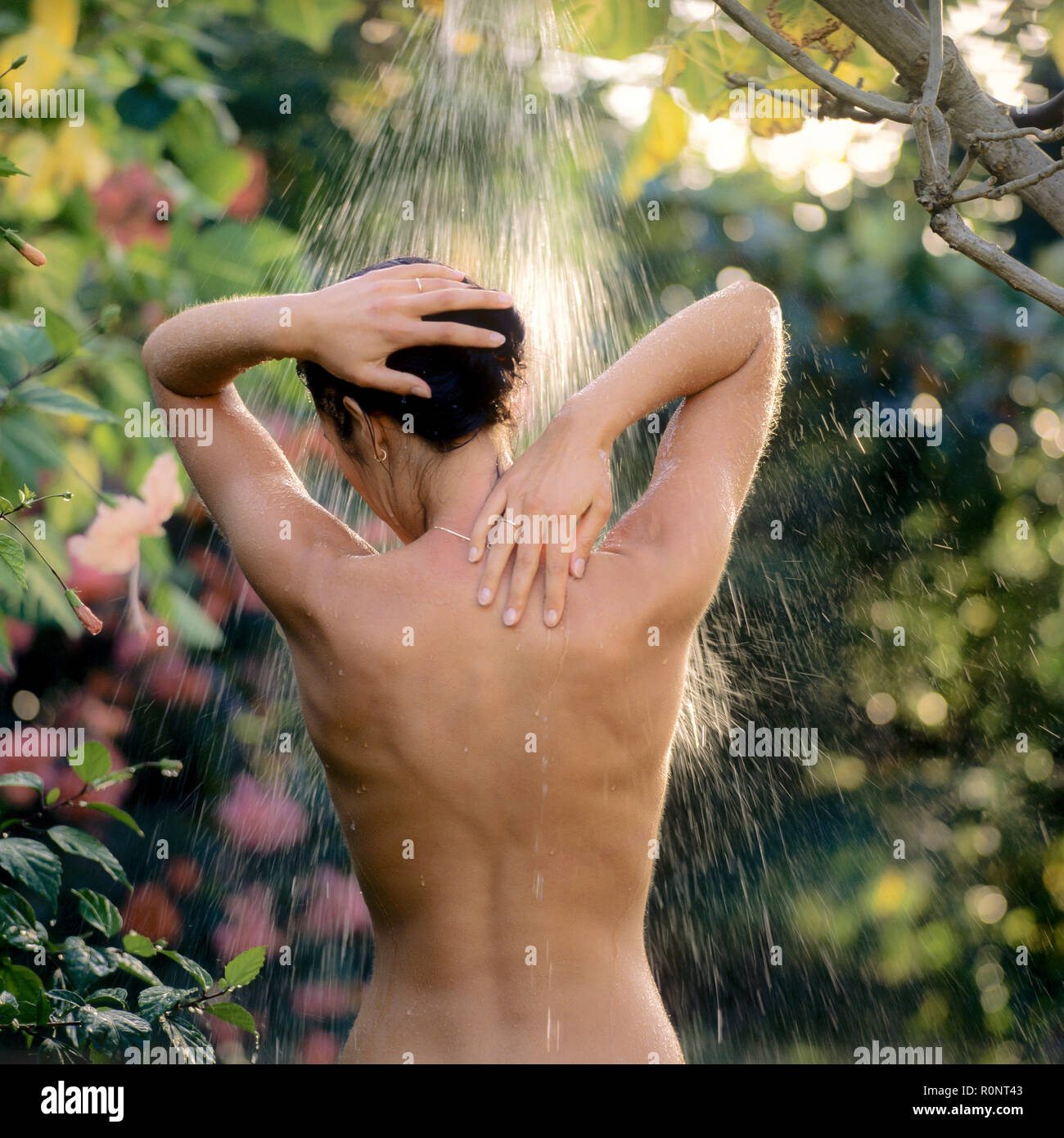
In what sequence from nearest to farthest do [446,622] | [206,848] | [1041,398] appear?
1. [446,622]
2. [206,848]
3. [1041,398]

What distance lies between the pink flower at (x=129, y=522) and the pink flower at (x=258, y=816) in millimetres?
1038

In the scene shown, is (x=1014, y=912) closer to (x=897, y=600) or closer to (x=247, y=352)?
(x=897, y=600)

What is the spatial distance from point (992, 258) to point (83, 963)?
1.37 m

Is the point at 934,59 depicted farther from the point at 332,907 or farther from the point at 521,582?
the point at 332,907

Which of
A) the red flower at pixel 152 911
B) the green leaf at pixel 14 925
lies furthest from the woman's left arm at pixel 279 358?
the red flower at pixel 152 911

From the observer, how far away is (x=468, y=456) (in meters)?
1.42

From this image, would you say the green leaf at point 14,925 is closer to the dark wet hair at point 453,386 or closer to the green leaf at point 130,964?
the green leaf at point 130,964

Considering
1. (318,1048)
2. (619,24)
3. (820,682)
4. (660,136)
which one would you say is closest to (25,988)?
(619,24)

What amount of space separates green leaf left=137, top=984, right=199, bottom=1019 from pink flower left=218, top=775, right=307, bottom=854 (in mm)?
1542

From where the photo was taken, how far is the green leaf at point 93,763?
59.6 inches
